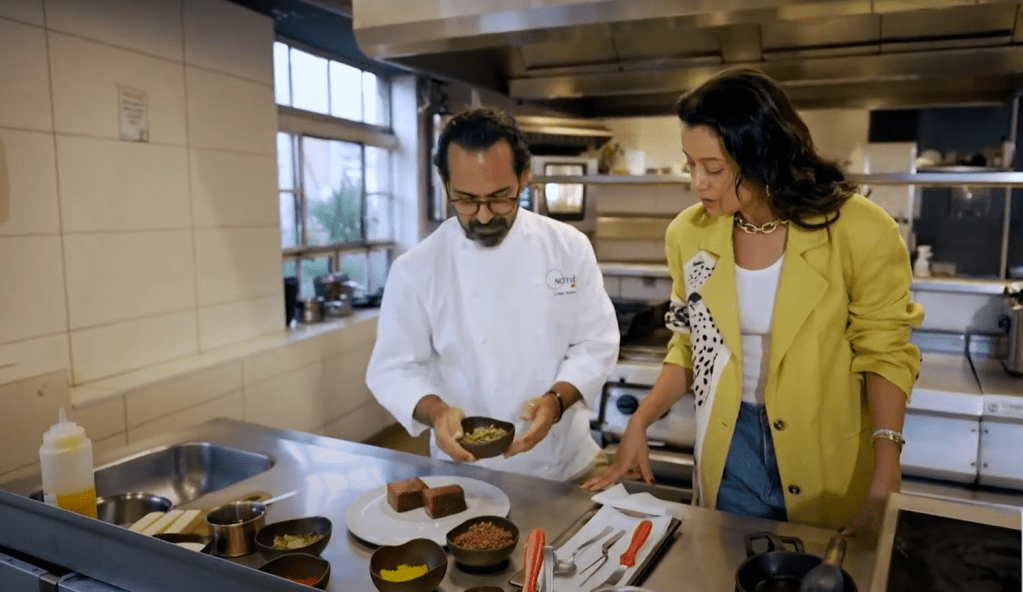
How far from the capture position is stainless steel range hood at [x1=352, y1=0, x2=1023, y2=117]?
5.33 ft

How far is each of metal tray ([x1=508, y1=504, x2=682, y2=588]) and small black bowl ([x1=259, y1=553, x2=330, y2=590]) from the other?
0.29 m

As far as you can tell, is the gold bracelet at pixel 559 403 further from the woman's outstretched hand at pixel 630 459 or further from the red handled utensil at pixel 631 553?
the red handled utensil at pixel 631 553

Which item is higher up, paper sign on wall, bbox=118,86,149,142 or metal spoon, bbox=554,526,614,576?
paper sign on wall, bbox=118,86,149,142

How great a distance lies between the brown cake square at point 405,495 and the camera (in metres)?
1.32

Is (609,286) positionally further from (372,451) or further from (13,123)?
(13,123)

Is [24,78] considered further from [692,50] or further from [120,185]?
[692,50]

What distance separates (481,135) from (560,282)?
43 centimetres

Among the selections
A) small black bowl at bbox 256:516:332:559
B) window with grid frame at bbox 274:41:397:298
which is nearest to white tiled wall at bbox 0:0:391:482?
window with grid frame at bbox 274:41:397:298

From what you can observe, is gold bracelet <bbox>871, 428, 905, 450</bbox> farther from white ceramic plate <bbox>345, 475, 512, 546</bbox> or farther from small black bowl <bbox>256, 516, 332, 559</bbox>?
small black bowl <bbox>256, 516, 332, 559</bbox>

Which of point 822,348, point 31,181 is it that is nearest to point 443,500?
point 822,348

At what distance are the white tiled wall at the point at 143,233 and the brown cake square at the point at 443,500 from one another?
5.57ft

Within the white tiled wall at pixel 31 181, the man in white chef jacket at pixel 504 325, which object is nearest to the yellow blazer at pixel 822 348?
the man in white chef jacket at pixel 504 325

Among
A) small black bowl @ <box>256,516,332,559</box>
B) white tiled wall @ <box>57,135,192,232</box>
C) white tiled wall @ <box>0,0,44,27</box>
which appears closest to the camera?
small black bowl @ <box>256,516,332,559</box>

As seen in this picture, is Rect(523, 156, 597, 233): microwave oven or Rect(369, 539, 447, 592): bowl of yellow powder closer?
Rect(369, 539, 447, 592): bowl of yellow powder
